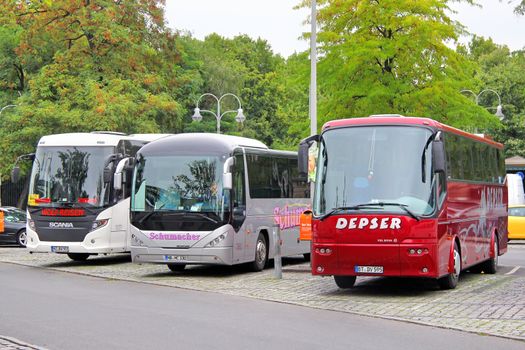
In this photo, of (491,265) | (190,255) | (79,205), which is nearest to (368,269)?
(190,255)

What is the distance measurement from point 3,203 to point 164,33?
1708 centimetres

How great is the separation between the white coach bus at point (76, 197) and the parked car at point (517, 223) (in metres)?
18.1

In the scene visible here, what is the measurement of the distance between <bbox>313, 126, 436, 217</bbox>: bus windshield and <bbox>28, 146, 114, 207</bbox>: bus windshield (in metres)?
9.06

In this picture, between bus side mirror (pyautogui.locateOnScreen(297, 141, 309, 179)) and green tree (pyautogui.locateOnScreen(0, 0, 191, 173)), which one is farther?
green tree (pyautogui.locateOnScreen(0, 0, 191, 173))

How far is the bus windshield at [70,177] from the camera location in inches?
937

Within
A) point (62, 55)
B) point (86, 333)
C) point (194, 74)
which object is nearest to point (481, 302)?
point (86, 333)

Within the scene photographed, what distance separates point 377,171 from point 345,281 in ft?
8.31

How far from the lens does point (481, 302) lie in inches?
591

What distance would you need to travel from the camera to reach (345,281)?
1739cm

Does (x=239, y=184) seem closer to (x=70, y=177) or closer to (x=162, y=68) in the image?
(x=70, y=177)

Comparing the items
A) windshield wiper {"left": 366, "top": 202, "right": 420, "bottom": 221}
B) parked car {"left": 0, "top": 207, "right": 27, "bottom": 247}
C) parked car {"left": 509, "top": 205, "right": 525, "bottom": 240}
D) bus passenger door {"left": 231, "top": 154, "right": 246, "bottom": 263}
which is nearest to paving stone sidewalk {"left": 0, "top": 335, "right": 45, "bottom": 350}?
windshield wiper {"left": 366, "top": 202, "right": 420, "bottom": 221}

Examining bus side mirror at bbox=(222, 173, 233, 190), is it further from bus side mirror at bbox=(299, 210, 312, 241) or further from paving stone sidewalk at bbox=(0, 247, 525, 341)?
paving stone sidewalk at bbox=(0, 247, 525, 341)

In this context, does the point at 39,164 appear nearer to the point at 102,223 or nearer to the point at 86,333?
the point at 102,223

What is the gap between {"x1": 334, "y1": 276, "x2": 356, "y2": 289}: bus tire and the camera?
56.6 feet
